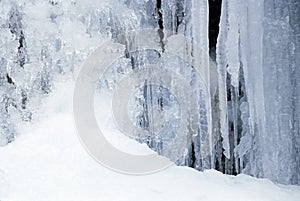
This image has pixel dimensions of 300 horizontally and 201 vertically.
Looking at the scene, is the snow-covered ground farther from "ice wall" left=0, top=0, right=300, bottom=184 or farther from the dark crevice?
the dark crevice

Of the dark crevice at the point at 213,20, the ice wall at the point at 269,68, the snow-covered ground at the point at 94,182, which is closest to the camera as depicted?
the snow-covered ground at the point at 94,182

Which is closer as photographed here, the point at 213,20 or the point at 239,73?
the point at 239,73

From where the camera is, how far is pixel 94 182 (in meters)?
3.48

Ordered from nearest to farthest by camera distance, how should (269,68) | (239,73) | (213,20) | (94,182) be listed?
1. (94,182)
2. (269,68)
3. (239,73)
4. (213,20)

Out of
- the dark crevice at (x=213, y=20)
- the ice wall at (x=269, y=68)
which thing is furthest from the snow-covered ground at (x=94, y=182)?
the dark crevice at (x=213, y=20)

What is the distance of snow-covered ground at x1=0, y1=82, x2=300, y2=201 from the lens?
10.00 feet

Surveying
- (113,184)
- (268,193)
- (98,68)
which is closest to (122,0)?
(98,68)

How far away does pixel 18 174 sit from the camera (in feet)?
12.5

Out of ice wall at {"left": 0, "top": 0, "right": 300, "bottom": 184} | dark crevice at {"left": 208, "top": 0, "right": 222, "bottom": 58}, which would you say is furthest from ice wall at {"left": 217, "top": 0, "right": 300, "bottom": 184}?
dark crevice at {"left": 208, "top": 0, "right": 222, "bottom": 58}

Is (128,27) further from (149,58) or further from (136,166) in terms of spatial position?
(136,166)

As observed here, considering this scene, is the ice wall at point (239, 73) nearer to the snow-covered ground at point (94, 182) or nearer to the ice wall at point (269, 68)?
the ice wall at point (269, 68)

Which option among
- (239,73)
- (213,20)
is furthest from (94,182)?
(213,20)

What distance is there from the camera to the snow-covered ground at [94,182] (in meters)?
3.05

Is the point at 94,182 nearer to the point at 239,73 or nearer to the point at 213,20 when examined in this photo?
the point at 239,73
